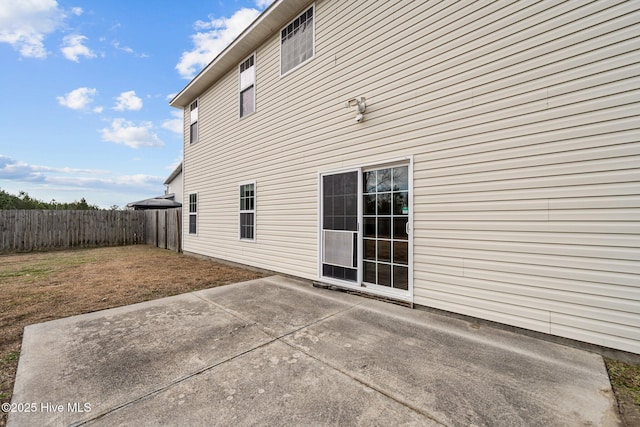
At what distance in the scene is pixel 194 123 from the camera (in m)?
9.46

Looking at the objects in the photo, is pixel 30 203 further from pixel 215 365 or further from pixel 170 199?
pixel 215 365

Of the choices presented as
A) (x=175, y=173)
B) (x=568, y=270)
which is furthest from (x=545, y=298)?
(x=175, y=173)

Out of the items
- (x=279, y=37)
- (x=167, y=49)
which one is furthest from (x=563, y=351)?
(x=167, y=49)

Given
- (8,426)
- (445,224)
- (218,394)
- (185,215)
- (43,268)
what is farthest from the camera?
(185,215)

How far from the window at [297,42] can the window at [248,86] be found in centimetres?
118

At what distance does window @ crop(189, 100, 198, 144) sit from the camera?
9.32 meters

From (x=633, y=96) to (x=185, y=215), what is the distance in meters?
11.2

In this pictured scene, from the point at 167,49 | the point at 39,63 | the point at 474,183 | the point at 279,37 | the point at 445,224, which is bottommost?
the point at 445,224

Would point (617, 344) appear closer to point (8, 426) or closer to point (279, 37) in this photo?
point (8, 426)

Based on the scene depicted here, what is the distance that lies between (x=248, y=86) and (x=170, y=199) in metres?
15.3

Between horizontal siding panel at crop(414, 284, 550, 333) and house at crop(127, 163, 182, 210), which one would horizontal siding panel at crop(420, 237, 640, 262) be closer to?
horizontal siding panel at crop(414, 284, 550, 333)

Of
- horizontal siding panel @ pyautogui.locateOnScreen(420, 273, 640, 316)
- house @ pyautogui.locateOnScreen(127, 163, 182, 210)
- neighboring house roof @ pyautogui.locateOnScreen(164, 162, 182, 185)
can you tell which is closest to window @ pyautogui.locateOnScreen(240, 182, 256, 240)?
horizontal siding panel @ pyautogui.locateOnScreen(420, 273, 640, 316)

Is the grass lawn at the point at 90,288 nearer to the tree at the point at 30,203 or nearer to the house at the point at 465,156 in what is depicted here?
the house at the point at 465,156

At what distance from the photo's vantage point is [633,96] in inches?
93.5
